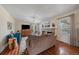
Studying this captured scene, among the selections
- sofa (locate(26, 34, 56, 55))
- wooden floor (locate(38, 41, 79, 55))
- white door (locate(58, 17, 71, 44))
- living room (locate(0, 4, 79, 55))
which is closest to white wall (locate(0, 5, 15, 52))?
living room (locate(0, 4, 79, 55))

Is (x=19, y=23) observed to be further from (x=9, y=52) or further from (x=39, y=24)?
(x=9, y=52)

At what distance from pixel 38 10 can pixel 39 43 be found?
2.09ft

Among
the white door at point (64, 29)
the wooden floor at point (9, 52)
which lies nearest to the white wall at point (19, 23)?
the wooden floor at point (9, 52)

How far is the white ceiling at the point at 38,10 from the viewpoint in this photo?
1.79m

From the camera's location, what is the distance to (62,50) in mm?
1868

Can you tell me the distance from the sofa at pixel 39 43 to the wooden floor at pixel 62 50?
0.28 feet

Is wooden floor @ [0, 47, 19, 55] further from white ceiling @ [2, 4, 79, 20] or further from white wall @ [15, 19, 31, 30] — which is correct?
white ceiling @ [2, 4, 79, 20]

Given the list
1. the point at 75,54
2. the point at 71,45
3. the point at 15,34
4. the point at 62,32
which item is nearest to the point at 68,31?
the point at 62,32

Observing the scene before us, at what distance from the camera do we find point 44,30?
1994mm

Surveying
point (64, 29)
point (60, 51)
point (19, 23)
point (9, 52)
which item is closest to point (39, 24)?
point (19, 23)

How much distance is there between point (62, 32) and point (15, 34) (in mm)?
920

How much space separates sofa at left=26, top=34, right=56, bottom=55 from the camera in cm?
188

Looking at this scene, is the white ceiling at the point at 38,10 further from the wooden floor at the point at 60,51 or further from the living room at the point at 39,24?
the wooden floor at the point at 60,51

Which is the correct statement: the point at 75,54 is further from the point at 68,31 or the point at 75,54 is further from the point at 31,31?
the point at 31,31
